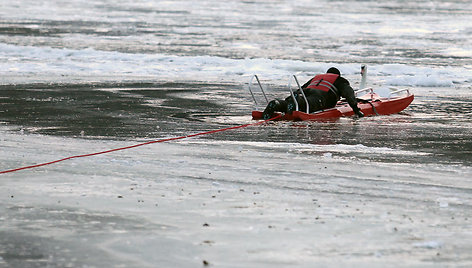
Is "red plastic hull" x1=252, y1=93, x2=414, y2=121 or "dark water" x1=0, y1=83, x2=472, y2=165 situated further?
"red plastic hull" x1=252, y1=93, x2=414, y2=121

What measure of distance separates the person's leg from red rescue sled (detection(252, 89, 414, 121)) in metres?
0.16

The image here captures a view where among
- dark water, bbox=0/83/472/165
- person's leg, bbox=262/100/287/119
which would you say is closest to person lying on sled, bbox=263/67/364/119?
person's leg, bbox=262/100/287/119

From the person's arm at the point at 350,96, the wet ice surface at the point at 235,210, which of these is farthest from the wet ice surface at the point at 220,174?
the person's arm at the point at 350,96

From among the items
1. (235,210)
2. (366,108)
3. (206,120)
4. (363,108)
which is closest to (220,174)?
(235,210)

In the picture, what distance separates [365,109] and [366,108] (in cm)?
6

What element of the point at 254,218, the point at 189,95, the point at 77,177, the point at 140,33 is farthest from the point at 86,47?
the point at 254,218

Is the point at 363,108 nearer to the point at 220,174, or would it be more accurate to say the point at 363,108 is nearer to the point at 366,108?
the point at 366,108

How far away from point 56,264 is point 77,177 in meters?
3.11

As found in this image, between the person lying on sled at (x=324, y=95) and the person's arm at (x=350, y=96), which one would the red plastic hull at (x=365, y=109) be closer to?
the person lying on sled at (x=324, y=95)

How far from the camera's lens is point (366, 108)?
15641mm

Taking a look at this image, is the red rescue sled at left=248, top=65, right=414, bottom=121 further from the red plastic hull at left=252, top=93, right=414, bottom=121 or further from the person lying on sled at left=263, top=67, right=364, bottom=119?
the person lying on sled at left=263, top=67, right=364, bottom=119

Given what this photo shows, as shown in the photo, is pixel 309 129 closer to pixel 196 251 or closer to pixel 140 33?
pixel 196 251

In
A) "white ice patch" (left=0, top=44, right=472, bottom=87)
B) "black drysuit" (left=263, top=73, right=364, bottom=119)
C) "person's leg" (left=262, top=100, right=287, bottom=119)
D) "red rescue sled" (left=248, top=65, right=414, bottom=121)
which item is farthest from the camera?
"white ice patch" (left=0, top=44, right=472, bottom=87)

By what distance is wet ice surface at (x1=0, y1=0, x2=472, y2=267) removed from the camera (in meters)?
6.52
